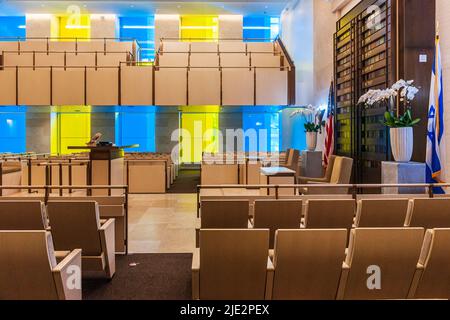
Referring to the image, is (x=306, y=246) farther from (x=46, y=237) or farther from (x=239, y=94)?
(x=239, y=94)

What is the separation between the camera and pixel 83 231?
4008 mm

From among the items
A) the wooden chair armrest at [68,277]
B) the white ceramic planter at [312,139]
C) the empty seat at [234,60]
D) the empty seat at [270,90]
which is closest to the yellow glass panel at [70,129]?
the empty seat at [234,60]

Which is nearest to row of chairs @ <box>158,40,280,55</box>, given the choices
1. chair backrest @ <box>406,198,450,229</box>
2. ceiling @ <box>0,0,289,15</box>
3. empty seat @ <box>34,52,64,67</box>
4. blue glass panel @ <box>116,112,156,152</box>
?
ceiling @ <box>0,0,289,15</box>

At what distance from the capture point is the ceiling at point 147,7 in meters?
17.5

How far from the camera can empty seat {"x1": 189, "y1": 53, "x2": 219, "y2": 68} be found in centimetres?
1659

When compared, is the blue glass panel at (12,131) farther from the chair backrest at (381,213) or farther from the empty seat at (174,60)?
the chair backrest at (381,213)

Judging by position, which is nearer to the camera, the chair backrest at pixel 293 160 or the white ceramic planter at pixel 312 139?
the chair backrest at pixel 293 160

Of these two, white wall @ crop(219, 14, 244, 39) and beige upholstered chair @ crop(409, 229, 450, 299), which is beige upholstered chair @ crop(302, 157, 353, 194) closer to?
beige upholstered chair @ crop(409, 229, 450, 299)

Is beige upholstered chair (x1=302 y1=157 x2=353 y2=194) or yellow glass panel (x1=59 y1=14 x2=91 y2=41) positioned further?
yellow glass panel (x1=59 y1=14 x2=91 y2=41)

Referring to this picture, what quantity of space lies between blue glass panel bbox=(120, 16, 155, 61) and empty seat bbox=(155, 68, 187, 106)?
300 inches

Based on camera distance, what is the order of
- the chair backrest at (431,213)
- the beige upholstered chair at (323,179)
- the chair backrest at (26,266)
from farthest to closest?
the beige upholstered chair at (323,179) → the chair backrest at (431,213) → the chair backrest at (26,266)

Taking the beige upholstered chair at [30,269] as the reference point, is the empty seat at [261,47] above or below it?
above

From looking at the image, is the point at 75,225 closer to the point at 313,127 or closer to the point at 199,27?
the point at 313,127

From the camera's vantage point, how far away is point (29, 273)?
2.63m
